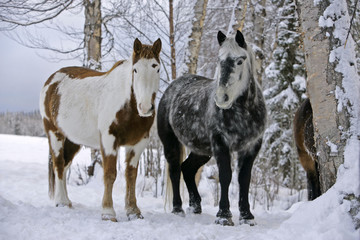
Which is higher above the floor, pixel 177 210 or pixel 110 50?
pixel 110 50

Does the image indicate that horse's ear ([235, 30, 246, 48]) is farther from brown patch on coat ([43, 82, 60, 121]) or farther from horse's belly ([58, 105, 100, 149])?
brown patch on coat ([43, 82, 60, 121])

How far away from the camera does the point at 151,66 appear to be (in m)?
4.01

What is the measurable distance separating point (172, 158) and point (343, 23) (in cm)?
270

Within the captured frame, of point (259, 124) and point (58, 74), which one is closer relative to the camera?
point (259, 124)

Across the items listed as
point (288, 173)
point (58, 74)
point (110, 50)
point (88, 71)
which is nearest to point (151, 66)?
point (88, 71)

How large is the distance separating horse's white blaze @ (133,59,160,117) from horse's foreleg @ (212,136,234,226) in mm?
825

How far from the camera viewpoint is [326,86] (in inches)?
131

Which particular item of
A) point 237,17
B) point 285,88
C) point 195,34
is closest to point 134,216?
point 195,34

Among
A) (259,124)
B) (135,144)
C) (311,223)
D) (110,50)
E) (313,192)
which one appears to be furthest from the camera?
(110,50)

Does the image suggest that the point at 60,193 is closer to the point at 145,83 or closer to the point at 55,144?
the point at 55,144

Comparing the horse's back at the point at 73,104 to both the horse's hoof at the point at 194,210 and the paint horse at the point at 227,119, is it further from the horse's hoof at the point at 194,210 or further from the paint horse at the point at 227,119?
the horse's hoof at the point at 194,210

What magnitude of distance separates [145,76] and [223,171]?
4.49 feet

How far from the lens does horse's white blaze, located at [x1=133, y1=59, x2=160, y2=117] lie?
151 inches

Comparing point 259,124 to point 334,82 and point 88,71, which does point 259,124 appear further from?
point 88,71
